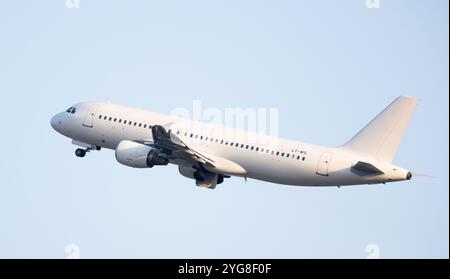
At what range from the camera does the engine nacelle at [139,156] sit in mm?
72562

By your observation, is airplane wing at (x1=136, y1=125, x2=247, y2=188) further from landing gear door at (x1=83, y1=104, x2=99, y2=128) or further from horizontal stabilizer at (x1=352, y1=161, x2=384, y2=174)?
horizontal stabilizer at (x1=352, y1=161, x2=384, y2=174)

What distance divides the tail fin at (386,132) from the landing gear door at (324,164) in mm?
1919

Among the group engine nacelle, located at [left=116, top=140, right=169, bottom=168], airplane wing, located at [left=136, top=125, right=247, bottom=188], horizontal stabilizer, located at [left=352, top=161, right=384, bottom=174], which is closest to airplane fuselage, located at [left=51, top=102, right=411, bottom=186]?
horizontal stabilizer, located at [left=352, top=161, right=384, bottom=174]

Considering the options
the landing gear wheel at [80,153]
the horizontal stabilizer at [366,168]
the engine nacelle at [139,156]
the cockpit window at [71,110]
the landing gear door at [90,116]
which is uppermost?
the cockpit window at [71,110]

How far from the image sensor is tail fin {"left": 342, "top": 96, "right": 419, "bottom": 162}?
7069 centimetres

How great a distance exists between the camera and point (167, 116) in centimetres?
7588

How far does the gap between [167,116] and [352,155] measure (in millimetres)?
14027

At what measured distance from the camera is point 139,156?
7256 cm

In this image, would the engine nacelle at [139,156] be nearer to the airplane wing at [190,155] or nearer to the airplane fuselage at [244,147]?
the airplane wing at [190,155]

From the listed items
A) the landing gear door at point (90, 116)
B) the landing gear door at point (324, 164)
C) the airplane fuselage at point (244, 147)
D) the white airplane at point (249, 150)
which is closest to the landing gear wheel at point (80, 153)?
the airplane fuselage at point (244, 147)
